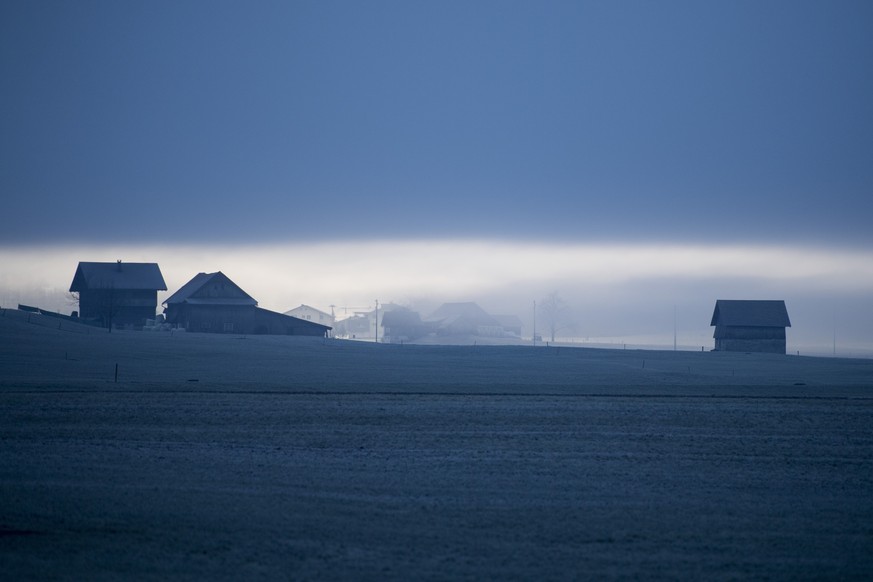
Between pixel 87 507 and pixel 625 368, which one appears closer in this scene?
pixel 87 507

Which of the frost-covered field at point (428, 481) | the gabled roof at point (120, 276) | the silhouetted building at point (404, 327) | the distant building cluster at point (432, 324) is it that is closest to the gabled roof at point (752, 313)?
the distant building cluster at point (432, 324)

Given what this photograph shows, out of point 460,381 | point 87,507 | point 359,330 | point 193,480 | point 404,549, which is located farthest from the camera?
point 359,330

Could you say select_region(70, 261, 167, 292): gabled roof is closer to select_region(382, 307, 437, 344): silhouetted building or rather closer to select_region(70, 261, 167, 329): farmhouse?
select_region(70, 261, 167, 329): farmhouse

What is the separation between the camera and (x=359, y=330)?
190 meters

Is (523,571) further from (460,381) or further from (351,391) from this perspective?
(460,381)

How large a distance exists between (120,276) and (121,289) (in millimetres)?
1542

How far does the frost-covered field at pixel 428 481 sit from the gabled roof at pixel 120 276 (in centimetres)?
6414

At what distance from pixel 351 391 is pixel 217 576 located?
980 inches

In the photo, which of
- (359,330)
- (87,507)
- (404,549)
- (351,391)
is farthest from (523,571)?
(359,330)

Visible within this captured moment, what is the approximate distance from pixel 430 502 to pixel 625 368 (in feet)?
158

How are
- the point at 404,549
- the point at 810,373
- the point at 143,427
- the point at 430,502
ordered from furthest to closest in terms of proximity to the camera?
1. the point at 810,373
2. the point at 143,427
3. the point at 430,502
4. the point at 404,549

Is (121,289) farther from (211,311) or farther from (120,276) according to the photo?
(211,311)

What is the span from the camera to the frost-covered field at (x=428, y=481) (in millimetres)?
13414

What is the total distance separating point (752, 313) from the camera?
98750mm
